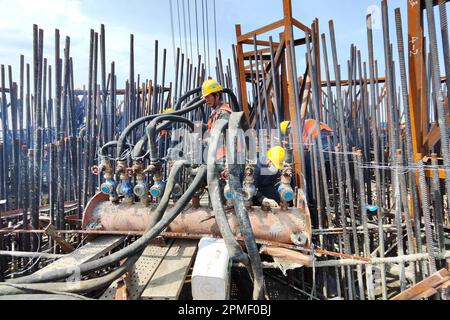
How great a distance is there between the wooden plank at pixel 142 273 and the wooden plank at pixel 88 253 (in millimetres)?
396

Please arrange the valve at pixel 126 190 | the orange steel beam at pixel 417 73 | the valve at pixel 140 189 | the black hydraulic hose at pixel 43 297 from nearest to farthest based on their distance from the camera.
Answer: the black hydraulic hose at pixel 43 297
the orange steel beam at pixel 417 73
the valve at pixel 140 189
the valve at pixel 126 190

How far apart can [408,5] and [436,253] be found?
2501mm

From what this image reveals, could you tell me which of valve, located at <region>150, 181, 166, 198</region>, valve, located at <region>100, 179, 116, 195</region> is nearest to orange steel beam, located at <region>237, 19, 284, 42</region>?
valve, located at <region>150, 181, 166, 198</region>

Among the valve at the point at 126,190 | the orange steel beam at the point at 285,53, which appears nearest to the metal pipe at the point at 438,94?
the orange steel beam at the point at 285,53

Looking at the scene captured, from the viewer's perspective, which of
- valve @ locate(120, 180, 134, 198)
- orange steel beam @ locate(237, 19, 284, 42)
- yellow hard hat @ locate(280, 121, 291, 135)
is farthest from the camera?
yellow hard hat @ locate(280, 121, 291, 135)

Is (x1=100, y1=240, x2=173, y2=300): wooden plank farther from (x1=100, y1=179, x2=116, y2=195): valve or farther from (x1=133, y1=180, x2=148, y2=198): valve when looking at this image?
(x1=100, y1=179, x2=116, y2=195): valve

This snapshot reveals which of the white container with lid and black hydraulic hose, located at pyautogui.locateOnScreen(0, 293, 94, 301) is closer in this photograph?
black hydraulic hose, located at pyautogui.locateOnScreen(0, 293, 94, 301)

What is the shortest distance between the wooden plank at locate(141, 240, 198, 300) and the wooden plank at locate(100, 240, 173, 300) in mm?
50

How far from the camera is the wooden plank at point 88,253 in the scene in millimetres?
2644

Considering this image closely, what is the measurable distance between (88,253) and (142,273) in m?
0.70

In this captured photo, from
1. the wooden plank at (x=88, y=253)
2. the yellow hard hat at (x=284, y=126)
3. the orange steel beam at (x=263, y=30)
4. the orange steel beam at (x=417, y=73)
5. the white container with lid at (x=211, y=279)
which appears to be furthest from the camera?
the yellow hard hat at (x=284, y=126)

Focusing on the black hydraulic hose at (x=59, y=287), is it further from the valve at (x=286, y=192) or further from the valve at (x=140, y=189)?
the valve at (x=286, y=192)

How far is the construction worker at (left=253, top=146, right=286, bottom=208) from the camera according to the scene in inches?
137
